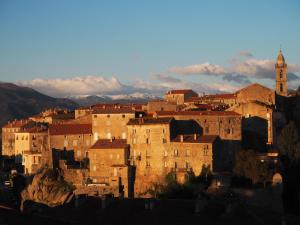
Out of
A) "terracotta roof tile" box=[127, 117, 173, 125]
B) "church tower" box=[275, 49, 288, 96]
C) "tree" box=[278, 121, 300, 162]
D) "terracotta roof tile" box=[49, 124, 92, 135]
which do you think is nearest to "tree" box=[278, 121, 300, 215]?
"tree" box=[278, 121, 300, 162]

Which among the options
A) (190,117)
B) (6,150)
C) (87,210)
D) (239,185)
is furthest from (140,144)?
(6,150)

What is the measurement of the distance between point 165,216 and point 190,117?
2619 centimetres

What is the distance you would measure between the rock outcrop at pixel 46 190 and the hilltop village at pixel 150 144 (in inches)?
45.2

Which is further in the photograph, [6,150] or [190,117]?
[6,150]

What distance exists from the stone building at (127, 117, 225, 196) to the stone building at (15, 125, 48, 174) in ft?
42.1

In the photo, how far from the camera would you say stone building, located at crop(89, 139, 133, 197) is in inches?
2505

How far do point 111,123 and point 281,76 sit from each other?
27950 millimetres

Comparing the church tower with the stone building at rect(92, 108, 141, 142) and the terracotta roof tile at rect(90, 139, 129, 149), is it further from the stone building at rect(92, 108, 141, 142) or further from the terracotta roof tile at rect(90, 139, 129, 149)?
the terracotta roof tile at rect(90, 139, 129, 149)

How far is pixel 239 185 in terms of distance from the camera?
5525cm

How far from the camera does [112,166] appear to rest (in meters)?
64.7

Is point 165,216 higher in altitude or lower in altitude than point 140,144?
lower

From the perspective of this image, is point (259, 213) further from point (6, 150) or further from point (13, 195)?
point (6, 150)

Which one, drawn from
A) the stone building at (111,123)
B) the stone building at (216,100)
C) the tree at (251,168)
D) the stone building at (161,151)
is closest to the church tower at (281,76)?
the stone building at (216,100)

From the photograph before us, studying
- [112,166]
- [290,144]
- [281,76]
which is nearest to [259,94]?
[281,76]
